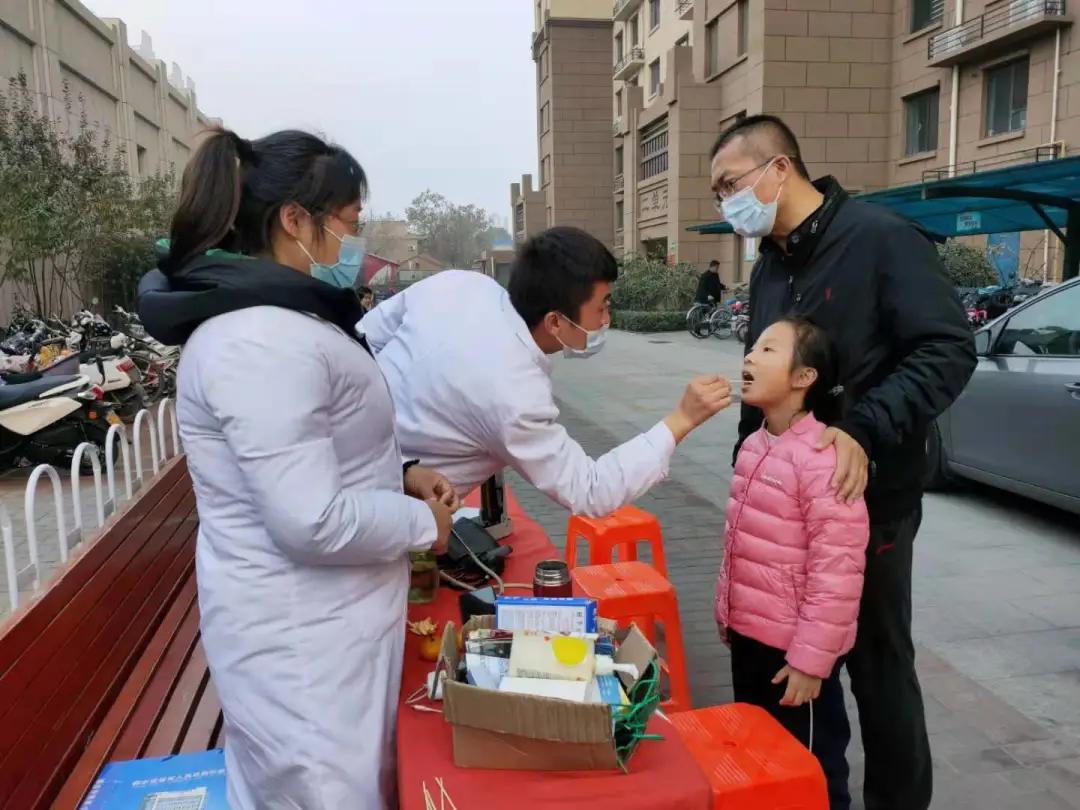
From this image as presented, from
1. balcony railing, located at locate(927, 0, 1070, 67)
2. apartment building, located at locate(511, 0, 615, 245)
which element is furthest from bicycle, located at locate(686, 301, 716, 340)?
apartment building, located at locate(511, 0, 615, 245)

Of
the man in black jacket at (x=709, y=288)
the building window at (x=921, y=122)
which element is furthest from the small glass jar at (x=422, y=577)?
the building window at (x=921, y=122)

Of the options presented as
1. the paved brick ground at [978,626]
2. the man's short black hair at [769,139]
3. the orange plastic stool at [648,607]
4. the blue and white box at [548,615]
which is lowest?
the paved brick ground at [978,626]

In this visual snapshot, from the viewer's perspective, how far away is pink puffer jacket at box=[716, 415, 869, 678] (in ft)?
6.49

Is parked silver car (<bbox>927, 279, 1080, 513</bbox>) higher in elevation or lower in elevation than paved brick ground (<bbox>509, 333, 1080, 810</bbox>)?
higher

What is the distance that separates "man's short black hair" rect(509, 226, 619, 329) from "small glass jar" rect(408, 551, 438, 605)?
0.70 metres

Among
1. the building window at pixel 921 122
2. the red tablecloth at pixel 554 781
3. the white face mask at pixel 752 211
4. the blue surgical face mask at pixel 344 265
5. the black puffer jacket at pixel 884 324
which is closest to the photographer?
the red tablecloth at pixel 554 781

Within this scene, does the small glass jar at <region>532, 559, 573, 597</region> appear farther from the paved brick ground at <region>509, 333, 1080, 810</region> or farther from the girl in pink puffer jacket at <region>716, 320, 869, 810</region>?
the paved brick ground at <region>509, 333, 1080, 810</region>

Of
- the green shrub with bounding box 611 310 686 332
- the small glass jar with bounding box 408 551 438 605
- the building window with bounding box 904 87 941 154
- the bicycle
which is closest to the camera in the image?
the small glass jar with bounding box 408 551 438 605

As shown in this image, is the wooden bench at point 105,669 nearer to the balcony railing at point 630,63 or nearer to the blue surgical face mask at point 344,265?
the blue surgical face mask at point 344,265

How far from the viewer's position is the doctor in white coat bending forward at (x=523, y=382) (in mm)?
2045

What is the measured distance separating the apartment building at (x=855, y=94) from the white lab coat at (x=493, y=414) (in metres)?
14.2

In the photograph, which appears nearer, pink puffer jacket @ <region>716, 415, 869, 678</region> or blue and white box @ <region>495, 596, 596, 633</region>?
blue and white box @ <region>495, 596, 596, 633</region>

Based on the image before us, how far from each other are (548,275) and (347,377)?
2.75 ft

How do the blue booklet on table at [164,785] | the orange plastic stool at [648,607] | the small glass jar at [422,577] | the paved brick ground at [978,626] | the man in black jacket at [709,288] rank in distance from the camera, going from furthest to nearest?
the man in black jacket at [709,288] < the orange plastic stool at [648,607] < the paved brick ground at [978,626] < the small glass jar at [422,577] < the blue booklet on table at [164,785]
